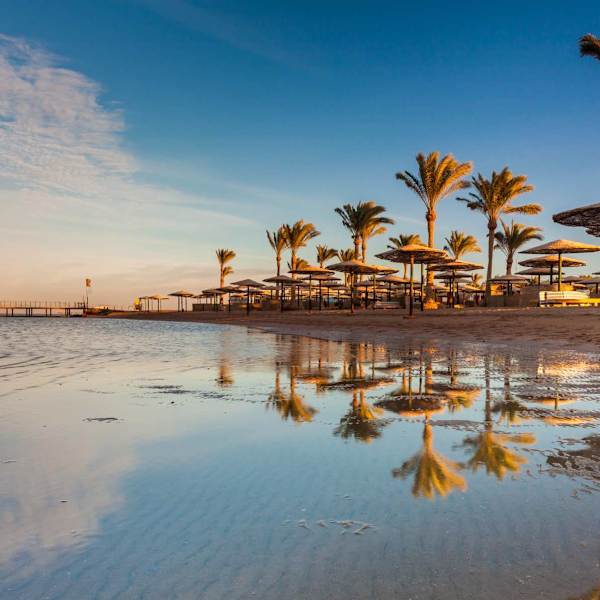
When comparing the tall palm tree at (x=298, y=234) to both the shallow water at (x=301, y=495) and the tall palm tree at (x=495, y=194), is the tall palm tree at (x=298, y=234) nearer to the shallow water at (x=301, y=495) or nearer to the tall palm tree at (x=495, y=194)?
the tall palm tree at (x=495, y=194)

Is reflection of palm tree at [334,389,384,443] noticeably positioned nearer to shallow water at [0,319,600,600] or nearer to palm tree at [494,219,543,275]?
shallow water at [0,319,600,600]

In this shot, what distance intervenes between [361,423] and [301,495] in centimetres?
161

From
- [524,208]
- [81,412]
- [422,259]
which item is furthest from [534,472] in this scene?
[524,208]

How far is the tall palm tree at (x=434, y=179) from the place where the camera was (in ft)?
97.1

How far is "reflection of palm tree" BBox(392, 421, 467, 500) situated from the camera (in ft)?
7.72

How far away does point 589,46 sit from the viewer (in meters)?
16.6

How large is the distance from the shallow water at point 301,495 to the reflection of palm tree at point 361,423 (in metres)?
0.02

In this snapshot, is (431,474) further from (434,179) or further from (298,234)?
(298,234)

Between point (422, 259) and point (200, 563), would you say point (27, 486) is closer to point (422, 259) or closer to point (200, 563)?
point (200, 563)

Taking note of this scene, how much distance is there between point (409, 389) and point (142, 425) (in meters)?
3.10

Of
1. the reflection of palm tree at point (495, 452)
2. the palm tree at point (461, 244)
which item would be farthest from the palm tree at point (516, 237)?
the reflection of palm tree at point (495, 452)

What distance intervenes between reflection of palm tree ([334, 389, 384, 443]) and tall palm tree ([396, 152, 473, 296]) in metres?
26.2

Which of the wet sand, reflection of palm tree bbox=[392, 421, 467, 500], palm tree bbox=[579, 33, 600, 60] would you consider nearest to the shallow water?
reflection of palm tree bbox=[392, 421, 467, 500]

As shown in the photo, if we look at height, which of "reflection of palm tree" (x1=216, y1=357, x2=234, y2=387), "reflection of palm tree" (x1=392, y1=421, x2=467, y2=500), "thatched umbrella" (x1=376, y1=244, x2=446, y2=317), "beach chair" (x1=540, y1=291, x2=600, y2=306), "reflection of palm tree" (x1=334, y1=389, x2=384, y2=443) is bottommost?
"reflection of palm tree" (x1=216, y1=357, x2=234, y2=387)
